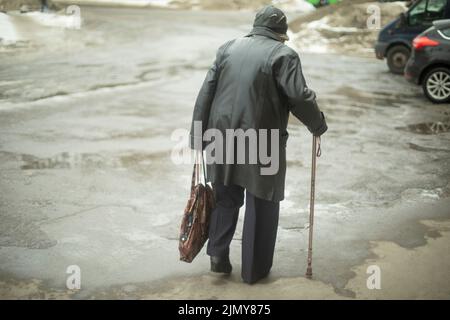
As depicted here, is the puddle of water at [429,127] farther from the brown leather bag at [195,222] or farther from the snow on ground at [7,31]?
the snow on ground at [7,31]

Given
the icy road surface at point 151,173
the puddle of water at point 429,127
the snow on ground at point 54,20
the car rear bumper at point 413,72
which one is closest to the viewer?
the icy road surface at point 151,173

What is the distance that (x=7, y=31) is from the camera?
735 inches

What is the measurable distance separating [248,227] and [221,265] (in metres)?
0.41

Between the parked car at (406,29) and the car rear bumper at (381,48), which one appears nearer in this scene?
the parked car at (406,29)

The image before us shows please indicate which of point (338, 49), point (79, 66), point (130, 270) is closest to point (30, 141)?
point (130, 270)

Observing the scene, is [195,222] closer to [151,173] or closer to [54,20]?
[151,173]

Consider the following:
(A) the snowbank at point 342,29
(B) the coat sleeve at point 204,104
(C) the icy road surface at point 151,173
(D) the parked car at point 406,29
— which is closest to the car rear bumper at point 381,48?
(D) the parked car at point 406,29

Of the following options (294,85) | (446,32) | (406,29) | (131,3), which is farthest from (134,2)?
(294,85)

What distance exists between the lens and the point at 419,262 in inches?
193

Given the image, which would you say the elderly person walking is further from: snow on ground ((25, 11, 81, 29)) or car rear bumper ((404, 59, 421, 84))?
snow on ground ((25, 11, 81, 29))

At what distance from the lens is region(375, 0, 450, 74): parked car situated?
49.8ft

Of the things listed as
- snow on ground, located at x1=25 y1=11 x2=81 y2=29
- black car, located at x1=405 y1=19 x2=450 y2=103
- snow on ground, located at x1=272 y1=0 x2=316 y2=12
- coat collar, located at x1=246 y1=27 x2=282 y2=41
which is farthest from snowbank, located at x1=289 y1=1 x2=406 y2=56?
coat collar, located at x1=246 y1=27 x2=282 y2=41

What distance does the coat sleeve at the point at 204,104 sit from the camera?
14.3 ft

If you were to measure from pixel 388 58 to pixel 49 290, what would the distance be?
44.2 feet
